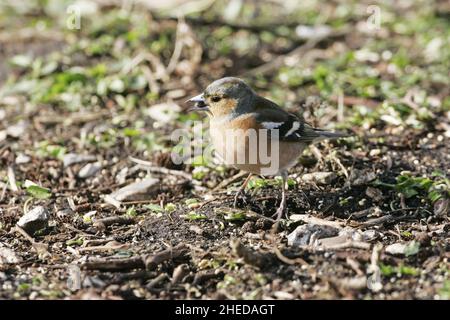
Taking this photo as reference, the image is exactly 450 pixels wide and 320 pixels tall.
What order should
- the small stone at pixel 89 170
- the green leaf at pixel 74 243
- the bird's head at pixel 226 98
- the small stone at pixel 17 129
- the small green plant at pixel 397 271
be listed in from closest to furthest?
the small green plant at pixel 397 271, the green leaf at pixel 74 243, the bird's head at pixel 226 98, the small stone at pixel 89 170, the small stone at pixel 17 129

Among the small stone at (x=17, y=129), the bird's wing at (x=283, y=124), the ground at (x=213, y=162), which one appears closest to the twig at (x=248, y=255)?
the ground at (x=213, y=162)

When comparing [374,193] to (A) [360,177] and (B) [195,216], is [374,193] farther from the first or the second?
(B) [195,216]

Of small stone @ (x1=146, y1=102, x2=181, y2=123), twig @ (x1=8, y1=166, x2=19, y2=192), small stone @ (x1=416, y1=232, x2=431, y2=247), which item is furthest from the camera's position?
small stone @ (x1=146, y1=102, x2=181, y2=123)

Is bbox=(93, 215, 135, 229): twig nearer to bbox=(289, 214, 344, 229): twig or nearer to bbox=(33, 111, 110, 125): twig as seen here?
bbox=(289, 214, 344, 229): twig

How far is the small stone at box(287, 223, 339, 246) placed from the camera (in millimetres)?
4793

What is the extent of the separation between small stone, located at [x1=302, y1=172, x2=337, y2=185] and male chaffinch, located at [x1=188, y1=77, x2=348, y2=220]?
277 millimetres

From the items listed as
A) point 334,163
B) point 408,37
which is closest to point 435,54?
point 408,37

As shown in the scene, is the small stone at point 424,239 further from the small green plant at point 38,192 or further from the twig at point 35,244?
the small green plant at point 38,192

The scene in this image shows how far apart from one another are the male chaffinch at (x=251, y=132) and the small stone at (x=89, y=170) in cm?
124

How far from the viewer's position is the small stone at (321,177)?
571cm

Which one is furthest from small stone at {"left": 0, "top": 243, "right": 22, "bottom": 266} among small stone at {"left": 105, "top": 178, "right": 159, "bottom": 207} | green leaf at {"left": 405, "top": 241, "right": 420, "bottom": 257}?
green leaf at {"left": 405, "top": 241, "right": 420, "bottom": 257}

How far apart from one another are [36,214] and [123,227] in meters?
0.63

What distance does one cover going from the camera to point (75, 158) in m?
6.47

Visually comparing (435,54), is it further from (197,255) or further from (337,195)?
(197,255)
